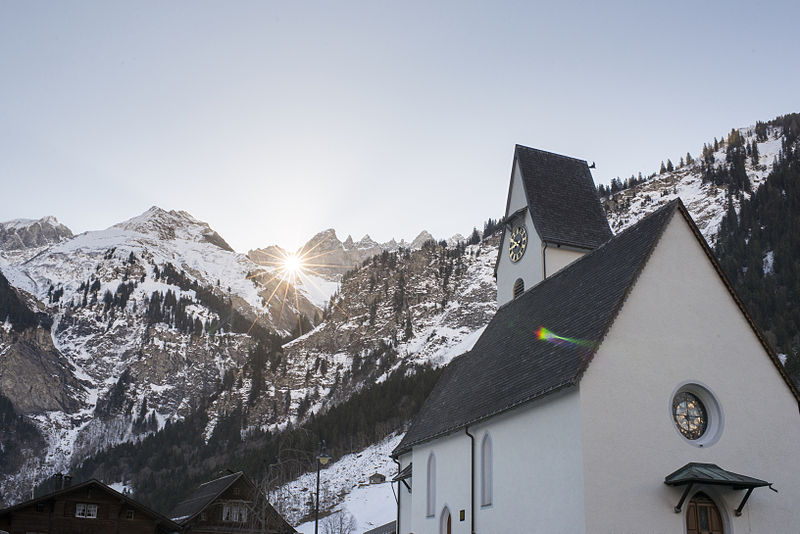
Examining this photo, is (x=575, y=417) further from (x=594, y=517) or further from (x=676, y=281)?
(x=676, y=281)

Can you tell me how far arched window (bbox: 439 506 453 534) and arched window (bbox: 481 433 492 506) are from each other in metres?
3.53

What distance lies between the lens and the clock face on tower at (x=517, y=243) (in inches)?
1396

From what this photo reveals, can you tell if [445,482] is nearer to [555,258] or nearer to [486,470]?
[486,470]

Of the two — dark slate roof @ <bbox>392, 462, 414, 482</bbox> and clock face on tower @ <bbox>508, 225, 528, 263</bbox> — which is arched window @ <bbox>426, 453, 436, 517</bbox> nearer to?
dark slate roof @ <bbox>392, 462, 414, 482</bbox>

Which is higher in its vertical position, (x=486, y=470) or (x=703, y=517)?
(x=486, y=470)

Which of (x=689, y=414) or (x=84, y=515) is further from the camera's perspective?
(x=84, y=515)

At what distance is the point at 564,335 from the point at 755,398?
5.44 m

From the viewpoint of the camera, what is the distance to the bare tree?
82719 millimetres

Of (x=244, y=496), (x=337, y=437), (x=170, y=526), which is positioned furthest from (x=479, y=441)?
(x=337, y=437)

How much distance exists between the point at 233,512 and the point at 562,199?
138 feet

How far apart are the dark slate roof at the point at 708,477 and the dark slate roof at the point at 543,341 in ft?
11.3

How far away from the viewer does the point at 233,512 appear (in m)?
64.0

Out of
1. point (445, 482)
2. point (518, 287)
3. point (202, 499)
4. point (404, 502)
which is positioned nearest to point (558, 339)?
point (445, 482)

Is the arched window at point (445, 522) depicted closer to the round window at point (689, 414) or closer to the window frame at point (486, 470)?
the window frame at point (486, 470)
